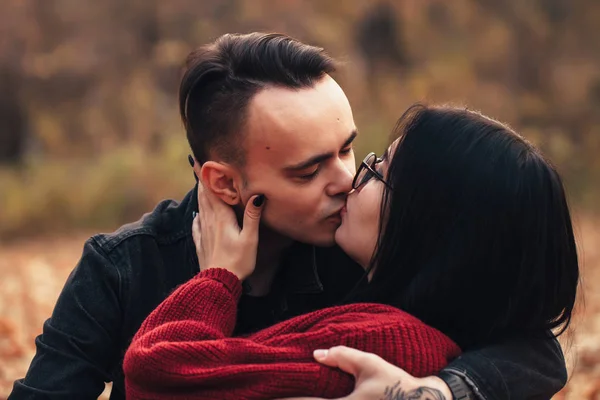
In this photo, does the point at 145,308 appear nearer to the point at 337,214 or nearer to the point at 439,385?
the point at 337,214

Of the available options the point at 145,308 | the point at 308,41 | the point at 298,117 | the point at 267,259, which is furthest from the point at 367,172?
the point at 308,41

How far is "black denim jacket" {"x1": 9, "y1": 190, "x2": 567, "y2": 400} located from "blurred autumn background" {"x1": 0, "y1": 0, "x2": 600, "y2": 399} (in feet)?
29.1

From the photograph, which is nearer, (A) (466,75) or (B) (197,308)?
(B) (197,308)

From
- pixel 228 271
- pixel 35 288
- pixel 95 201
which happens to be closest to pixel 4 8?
pixel 95 201

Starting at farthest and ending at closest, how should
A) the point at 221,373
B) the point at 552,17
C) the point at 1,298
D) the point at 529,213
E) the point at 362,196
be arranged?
the point at 552,17 → the point at 1,298 → the point at 362,196 → the point at 529,213 → the point at 221,373

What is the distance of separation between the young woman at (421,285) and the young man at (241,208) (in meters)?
0.24

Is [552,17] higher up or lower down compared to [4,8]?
lower down

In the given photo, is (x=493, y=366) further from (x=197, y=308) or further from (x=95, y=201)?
(x=95, y=201)

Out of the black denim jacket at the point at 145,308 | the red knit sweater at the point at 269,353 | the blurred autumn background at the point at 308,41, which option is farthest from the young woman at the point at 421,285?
the blurred autumn background at the point at 308,41

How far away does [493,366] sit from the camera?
8.61 feet

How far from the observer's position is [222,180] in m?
3.23

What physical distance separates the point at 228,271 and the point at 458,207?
76 cm

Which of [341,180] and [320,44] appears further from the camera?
[320,44]

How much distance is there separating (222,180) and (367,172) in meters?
0.58
